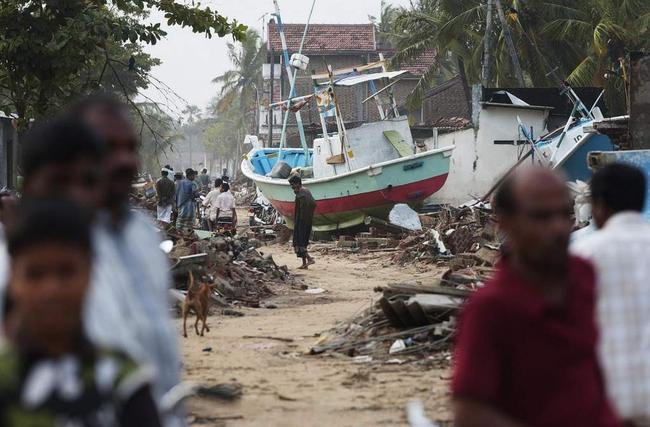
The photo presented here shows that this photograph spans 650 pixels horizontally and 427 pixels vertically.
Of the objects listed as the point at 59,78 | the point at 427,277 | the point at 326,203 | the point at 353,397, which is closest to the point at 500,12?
the point at 326,203

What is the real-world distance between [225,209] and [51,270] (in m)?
22.3

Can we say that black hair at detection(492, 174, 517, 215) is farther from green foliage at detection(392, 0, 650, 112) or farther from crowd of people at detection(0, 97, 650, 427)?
green foliage at detection(392, 0, 650, 112)

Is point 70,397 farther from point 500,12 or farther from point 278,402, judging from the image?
point 500,12

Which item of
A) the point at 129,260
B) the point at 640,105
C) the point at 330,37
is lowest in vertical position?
the point at 129,260

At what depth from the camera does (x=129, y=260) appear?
10.8ft

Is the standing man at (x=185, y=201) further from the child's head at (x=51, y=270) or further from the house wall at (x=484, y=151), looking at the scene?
the child's head at (x=51, y=270)

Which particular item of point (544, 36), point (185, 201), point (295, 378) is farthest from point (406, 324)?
point (544, 36)

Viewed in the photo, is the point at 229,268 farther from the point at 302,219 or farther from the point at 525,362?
the point at 525,362

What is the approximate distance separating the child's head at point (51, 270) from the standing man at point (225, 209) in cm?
2203

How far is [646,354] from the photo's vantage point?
405cm

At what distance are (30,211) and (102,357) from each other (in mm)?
346

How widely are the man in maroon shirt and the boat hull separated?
23322mm

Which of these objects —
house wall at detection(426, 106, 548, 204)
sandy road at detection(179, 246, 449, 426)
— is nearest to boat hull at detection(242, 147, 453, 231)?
house wall at detection(426, 106, 548, 204)

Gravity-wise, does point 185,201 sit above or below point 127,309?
below
